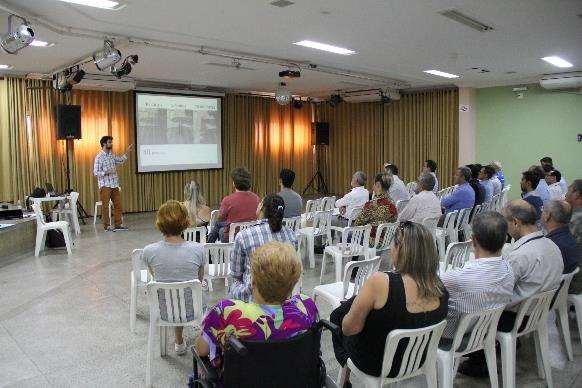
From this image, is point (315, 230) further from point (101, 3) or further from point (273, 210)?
point (101, 3)

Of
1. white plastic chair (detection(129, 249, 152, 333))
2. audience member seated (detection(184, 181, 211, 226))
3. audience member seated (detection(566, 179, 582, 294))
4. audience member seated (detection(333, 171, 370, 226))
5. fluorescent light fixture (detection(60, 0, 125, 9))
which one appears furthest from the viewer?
audience member seated (detection(333, 171, 370, 226))

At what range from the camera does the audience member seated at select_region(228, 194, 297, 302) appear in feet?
10.8

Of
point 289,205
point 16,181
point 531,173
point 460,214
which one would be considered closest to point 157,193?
point 16,181

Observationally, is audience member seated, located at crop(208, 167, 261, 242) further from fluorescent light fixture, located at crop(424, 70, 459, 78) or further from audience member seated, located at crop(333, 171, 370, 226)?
fluorescent light fixture, located at crop(424, 70, 459, 78)

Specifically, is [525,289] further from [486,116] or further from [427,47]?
[486,116]

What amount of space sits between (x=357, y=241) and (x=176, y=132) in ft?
25.1

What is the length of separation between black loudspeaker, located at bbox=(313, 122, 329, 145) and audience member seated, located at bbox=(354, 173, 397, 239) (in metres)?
9.05

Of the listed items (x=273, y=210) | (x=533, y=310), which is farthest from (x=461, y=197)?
(x=273, y=210)

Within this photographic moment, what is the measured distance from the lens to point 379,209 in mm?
5324

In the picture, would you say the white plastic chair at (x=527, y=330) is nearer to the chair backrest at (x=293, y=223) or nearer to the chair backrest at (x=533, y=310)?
the chair backrest at (x=533, y=310)

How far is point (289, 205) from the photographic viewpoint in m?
5.76

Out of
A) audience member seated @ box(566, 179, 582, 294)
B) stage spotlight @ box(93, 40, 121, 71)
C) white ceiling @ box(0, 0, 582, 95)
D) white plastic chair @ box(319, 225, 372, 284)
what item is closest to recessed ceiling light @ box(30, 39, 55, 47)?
white ceiling @ box(0, 0, 582, 95)

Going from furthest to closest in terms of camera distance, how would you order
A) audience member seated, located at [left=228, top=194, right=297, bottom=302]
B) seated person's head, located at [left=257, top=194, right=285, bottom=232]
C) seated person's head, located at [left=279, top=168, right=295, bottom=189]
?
seated person's head, located at [left=279, top=168, right=295, bottom=189] < seated person's head, located at [left=257, top=194, right=285, bottom=232] < audience member seated, located at [left=228, top=194, right=297, bottom=302]

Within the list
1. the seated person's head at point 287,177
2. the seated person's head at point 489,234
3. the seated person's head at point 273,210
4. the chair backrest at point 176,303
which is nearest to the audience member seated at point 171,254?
the chair backrest at point 176,303
